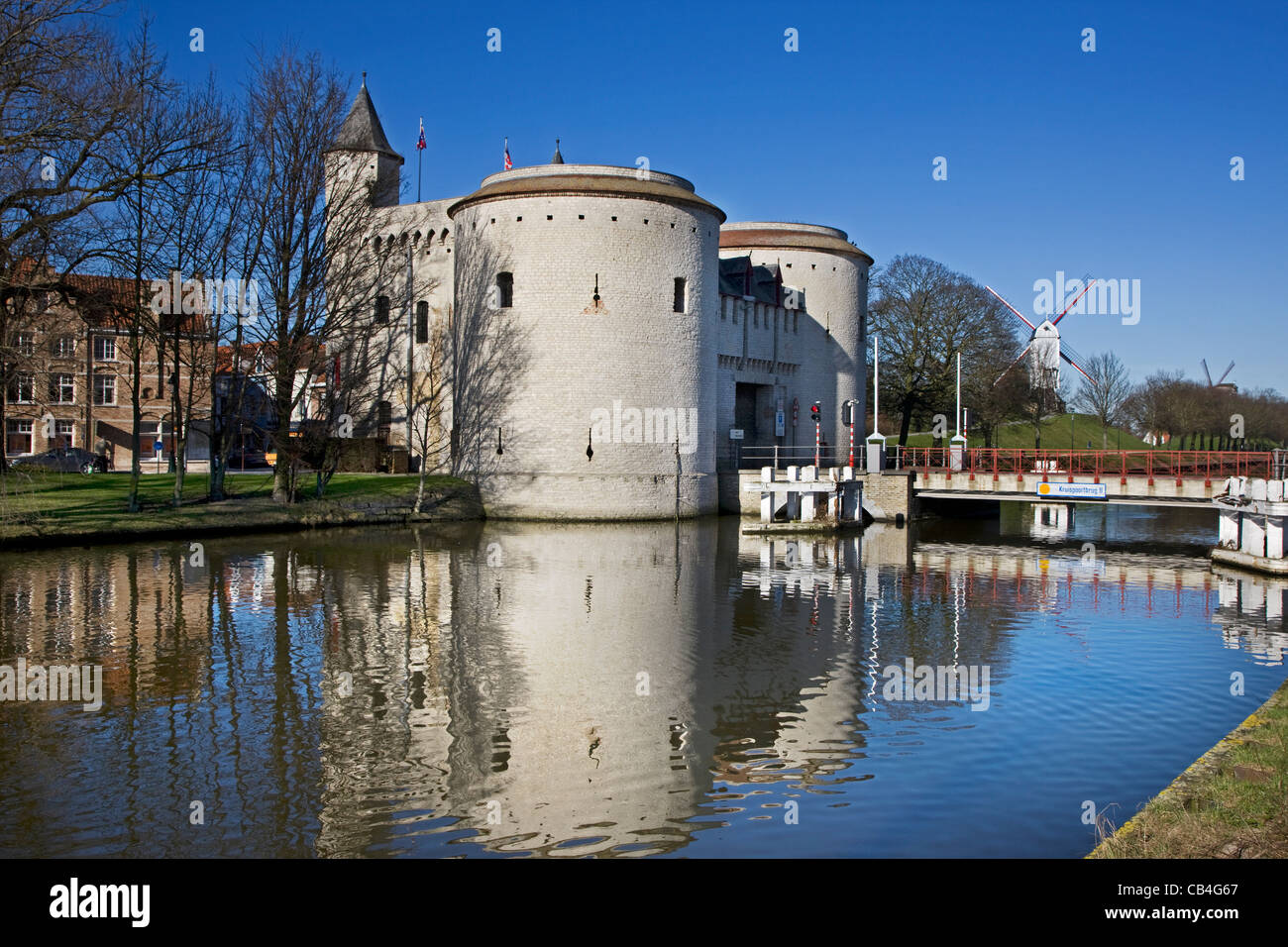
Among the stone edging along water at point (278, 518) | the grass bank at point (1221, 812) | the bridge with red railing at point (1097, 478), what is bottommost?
the grass bank at point (1221, 812)

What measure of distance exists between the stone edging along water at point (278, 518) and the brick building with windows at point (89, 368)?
267 centimetres

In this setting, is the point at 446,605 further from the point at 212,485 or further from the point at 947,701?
the point at 212,485

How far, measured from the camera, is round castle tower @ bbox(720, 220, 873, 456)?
44.1 meters

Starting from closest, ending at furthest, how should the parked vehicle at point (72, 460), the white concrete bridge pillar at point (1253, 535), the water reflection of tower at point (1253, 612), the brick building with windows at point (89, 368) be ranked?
the water reflection of tower at point (1253, 612) → the brick building with windows at point (89, 368) → the white concrete bridge pillar at point (1253, 535) → the parked vehicle at point (72, 460)

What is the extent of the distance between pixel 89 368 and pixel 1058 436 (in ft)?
198

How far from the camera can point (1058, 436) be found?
238 feet

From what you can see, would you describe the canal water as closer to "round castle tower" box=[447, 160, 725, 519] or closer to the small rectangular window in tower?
"round castle tower" box=[447, 160, 725, 519]

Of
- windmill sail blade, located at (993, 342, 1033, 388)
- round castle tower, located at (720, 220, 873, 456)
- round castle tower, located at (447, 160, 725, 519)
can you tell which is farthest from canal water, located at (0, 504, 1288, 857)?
windmill sail blade, located at (993, 342, 1033, 388)

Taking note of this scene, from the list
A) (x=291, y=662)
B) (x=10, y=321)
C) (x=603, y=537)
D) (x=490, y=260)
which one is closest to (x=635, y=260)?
(x=490, y=260)

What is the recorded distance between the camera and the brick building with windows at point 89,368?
61.4ft

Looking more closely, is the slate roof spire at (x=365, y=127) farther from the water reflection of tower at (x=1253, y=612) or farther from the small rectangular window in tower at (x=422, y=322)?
the water reflection of tower at (x=1253, y=612)

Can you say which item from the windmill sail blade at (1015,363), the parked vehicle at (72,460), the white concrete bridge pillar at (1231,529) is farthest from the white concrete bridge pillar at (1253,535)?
the parked vehicle at (72,460)

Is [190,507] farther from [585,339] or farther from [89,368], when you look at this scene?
[585,339]
